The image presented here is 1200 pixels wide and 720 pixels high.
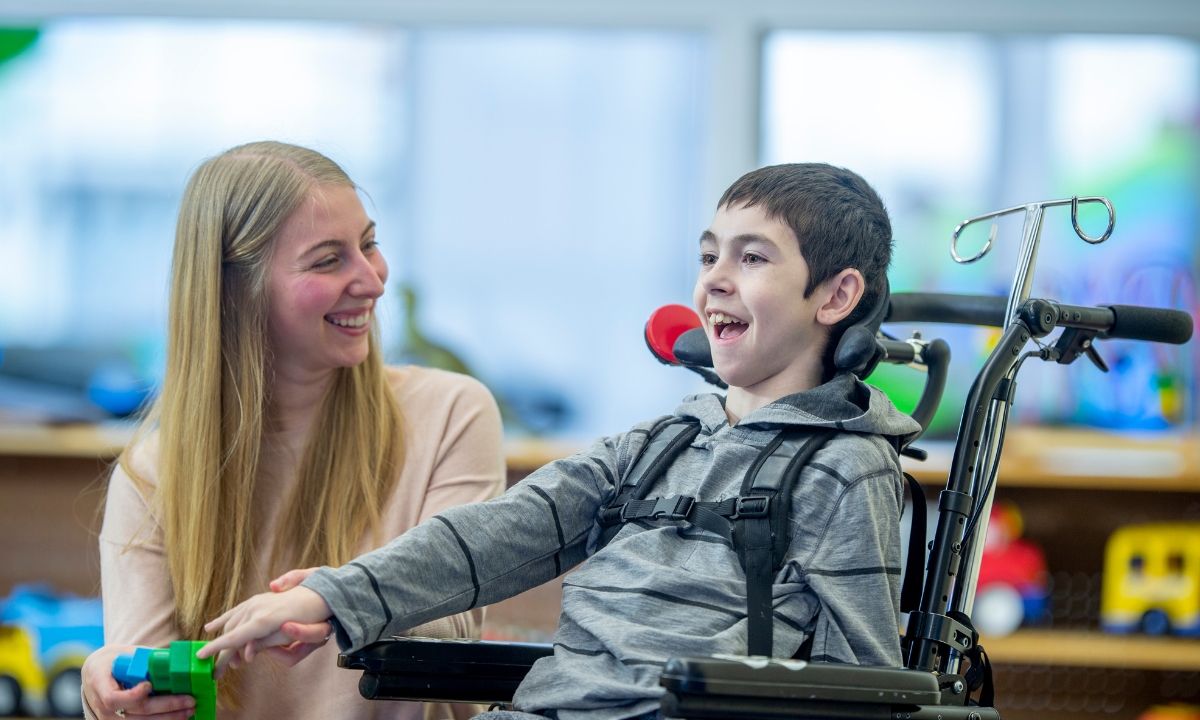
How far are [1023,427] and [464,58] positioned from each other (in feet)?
5.41

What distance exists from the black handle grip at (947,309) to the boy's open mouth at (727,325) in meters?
0.22

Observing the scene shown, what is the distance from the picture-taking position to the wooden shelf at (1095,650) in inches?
88.0

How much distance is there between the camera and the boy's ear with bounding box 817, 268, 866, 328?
1090mm

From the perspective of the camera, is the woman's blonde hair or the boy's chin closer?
the boy's chin

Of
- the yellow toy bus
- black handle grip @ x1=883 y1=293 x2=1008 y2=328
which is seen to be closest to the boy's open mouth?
black handle grip @ x1=883 y1=293 x2=1008 y2=328

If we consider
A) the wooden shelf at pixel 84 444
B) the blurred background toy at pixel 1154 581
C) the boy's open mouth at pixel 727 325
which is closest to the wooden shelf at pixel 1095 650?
the blurred background toy at pixel 1154 581

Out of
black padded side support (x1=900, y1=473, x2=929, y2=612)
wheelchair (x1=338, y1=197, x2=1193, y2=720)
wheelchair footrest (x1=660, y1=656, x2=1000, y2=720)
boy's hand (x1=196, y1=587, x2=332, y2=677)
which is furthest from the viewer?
black padded side support (x1=900, y1=473, x2=929, y2=612)

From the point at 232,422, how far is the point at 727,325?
0.65 meters

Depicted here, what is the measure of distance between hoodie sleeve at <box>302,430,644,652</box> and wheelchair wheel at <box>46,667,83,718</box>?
5.47 feet

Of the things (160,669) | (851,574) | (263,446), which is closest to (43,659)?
(263,446)

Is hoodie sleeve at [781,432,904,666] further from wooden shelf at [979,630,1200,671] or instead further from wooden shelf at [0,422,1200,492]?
wooden shelf at [979,630,1200,671]

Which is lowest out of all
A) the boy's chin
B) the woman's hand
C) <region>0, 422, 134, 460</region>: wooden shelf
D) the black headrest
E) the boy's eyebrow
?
<region>0, 422, 134, 460</region>: wooden shelf

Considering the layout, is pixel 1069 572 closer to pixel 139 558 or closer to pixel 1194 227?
pixel 1194 227

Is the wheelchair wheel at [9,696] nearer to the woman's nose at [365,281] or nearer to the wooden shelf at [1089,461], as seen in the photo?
the woman's nose at [365,281]
